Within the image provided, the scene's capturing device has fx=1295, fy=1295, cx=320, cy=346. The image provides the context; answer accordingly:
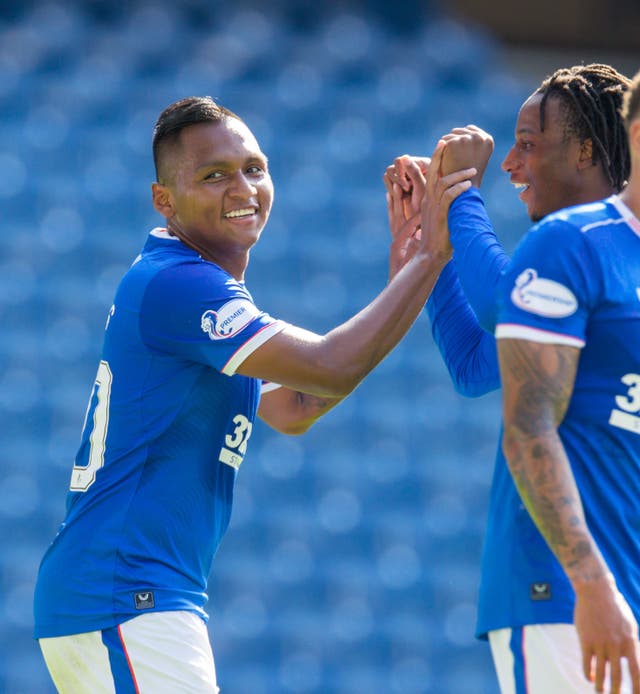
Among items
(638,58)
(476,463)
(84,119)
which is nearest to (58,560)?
(476,463)

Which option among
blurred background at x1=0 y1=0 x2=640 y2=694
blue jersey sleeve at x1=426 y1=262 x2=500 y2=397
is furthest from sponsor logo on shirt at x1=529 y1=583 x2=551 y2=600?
blurred background at x1=0 y1=0 x2=640 y2=694

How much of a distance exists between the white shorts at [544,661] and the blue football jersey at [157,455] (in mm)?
935

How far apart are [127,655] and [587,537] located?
4.03ft

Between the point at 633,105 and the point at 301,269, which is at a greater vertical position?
the point at 301,269

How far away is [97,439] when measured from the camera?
130 inches

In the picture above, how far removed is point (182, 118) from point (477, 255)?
106cm

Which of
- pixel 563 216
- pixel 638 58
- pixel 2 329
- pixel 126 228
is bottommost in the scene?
pixel 563 216

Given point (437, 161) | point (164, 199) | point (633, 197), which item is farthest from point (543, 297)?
point (164, 199)

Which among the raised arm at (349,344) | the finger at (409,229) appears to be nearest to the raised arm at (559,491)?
the raised arm at (349,344)

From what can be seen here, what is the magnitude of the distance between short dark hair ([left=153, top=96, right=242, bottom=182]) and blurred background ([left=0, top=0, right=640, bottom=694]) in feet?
13.9

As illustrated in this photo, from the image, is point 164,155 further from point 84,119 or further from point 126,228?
point 84,119

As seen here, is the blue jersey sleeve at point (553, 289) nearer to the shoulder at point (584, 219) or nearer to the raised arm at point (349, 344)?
the shoulder at point (584, 219)

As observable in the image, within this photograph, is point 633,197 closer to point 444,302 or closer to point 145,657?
point 444,302

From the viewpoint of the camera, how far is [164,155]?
144 inches
